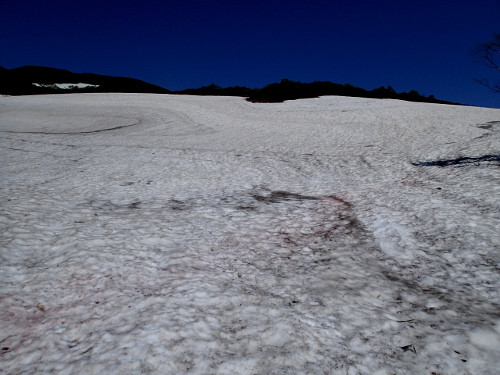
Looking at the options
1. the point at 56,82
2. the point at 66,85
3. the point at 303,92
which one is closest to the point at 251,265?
the point at 303,92

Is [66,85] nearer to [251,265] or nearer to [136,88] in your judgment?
[136,88]

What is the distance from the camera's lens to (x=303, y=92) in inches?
1119

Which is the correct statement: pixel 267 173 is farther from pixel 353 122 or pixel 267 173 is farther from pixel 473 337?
pixel 353 122

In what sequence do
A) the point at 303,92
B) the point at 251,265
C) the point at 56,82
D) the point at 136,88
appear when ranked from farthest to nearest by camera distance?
1. the point at 136,88
2. the point at 56,82
3. the point at 303,92
4. the point at 251,265

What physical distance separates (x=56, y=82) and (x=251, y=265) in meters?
41.8

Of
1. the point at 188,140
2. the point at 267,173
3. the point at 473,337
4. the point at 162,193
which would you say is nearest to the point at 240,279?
the point at 473,337

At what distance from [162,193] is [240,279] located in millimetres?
3142

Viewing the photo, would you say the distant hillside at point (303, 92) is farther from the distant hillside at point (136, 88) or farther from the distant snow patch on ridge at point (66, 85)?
the distant snow patch on ridge at point (66, 85)

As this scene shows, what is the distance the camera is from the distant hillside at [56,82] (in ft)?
102

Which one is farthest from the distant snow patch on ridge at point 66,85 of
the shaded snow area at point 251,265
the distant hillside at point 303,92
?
the shaded snow area at point 251,265

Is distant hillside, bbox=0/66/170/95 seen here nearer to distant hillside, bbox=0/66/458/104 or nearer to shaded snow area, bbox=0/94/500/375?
distant hillside, bbox=0/66/458/104

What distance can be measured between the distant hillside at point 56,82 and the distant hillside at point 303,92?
7.91 m

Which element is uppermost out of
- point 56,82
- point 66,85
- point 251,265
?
point 56,82

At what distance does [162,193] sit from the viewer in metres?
5.91
